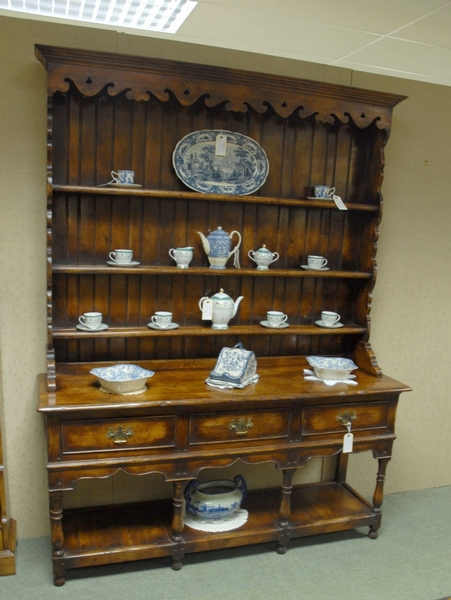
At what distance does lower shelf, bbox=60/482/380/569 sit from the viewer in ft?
7.81

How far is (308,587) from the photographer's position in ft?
7.76

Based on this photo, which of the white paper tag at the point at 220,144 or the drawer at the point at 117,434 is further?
the white paper tag at the point at 220,144

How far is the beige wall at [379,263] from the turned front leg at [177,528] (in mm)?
444

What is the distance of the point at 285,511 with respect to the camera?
8.38ft

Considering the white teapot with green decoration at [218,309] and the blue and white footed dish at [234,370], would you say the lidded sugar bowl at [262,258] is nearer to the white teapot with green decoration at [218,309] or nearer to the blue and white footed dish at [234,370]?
the white teapot with green decoration at [218,309]

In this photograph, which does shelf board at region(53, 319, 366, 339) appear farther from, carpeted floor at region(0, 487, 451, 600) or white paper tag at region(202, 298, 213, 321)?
carpeted floor at region(0, 487, 451, 600)

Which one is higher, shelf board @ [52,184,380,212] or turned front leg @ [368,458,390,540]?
shelf board @ [52,184,380,212]

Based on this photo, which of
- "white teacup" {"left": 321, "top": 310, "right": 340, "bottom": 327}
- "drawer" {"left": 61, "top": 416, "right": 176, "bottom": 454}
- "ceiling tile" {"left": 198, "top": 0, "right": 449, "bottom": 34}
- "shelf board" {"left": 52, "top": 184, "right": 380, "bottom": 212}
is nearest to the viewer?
"drawer" {"left": 61, "top": 416, "right": 176, "bottom": 454}

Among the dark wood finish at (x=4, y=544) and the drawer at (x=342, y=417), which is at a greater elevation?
the drawer at (x=342, y=417)

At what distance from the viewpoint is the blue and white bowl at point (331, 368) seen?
8.57 feet

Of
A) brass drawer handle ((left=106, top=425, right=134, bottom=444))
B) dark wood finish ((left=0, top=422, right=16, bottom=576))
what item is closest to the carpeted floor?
dark wood finish ((left=0, top=422, right=16, bottom=576))

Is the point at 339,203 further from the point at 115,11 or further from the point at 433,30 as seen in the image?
the point at 115,11

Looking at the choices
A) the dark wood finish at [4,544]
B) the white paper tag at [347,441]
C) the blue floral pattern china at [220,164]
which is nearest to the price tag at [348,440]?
the white paper tag at [347,441]

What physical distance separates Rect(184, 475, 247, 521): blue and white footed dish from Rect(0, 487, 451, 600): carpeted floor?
18 centimetres
